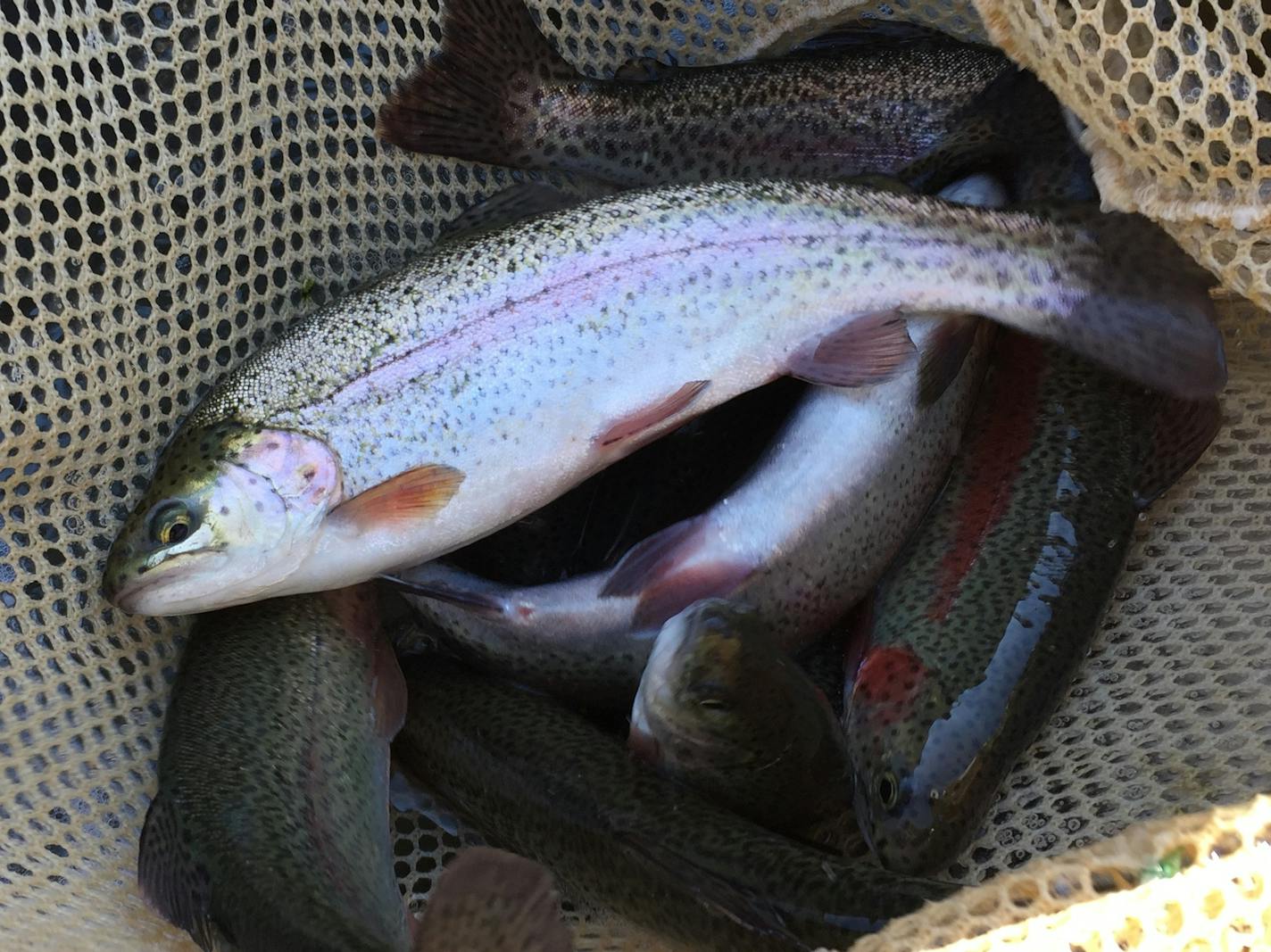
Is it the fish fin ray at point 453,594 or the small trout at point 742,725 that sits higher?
the fish fin ray at point 453,594

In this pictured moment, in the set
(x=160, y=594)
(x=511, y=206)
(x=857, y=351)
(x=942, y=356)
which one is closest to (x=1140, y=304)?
(x=942, y=356)

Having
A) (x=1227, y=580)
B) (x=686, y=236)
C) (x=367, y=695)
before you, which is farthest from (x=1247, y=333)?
(x=367, y=695)

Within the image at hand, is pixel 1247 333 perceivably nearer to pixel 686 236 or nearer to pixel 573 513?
pixel 686 236

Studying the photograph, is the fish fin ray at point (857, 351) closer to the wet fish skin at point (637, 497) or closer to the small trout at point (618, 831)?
the wet fish skin at point (637, 497)

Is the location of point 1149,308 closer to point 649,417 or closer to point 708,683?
point 649,417

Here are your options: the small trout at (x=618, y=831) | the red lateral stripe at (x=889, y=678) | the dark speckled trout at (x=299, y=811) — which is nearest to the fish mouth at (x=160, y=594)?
the dark speckled trout at (x=299, y=811)

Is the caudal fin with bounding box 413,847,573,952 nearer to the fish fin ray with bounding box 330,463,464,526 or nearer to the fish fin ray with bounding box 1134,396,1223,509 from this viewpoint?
the fish fin ray with bounding box 330,463,464,526

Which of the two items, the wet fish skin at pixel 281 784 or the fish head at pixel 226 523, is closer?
the wet fish skin at pixel 281 784
